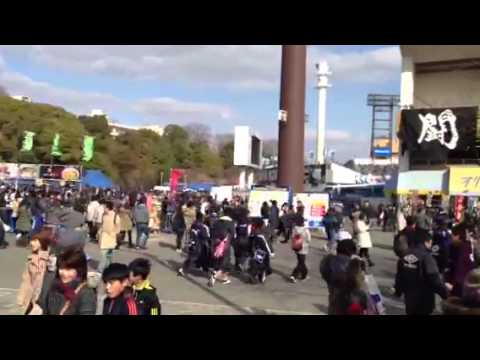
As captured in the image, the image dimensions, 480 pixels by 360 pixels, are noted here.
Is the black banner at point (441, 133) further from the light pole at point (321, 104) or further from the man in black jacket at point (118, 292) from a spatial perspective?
the light pole at point (321, 104)

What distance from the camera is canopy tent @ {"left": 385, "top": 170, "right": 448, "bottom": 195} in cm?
2556

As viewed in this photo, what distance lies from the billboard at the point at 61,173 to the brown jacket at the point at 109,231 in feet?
87.1

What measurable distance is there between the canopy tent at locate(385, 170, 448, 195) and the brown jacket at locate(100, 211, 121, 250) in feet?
54.0

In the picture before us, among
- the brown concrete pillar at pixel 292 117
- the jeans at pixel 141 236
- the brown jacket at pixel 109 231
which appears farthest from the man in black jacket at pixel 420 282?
the brown concrete pillar at pixel 292 117

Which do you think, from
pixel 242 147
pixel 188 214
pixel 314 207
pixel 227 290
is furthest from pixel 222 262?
pixel 242 147

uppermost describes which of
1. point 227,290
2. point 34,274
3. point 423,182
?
point 423,182

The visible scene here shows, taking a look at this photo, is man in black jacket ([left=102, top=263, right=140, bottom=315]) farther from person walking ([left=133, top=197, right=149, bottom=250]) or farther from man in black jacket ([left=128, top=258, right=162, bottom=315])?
person walking ([left=133, top=197, right=149, bottom=250])

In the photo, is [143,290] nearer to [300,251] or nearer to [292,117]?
[300,251]

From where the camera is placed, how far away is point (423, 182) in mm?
26188

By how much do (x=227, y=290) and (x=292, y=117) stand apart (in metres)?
23.3

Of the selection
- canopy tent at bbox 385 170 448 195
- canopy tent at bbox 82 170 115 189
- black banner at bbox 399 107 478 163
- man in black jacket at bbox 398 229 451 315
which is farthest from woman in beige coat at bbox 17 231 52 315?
canopy tent at bbox 82 170 115 189
